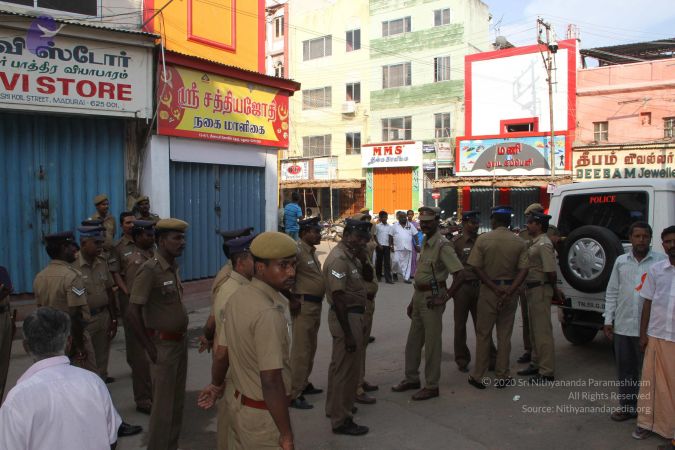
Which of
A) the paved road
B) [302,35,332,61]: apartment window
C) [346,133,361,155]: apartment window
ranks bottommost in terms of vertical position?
the paved road

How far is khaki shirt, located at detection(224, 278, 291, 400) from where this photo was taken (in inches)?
101

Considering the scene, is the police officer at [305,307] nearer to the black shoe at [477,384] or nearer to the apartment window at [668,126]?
the black shoe at [477,384]

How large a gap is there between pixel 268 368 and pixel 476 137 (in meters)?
26.9

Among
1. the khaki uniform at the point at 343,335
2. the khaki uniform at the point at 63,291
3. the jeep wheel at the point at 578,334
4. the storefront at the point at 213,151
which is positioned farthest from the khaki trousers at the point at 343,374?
the storefront at the point at 213,151

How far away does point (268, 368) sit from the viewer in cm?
253

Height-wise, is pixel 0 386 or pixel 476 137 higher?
pixel 476 137

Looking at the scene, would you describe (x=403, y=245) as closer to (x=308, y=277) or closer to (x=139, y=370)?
(x=308, y=277)

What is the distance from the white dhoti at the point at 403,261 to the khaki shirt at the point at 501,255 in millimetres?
7598

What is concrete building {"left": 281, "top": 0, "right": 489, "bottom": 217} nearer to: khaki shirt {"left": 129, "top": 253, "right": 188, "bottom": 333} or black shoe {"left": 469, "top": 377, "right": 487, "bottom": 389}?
black shoe {"left": 469, "top": 377, "right": 487, "bottom": 389}

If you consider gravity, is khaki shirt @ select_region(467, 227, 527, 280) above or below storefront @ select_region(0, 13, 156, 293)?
below

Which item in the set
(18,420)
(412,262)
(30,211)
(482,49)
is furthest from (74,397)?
(482,49)

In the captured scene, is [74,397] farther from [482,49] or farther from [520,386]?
[482,49]

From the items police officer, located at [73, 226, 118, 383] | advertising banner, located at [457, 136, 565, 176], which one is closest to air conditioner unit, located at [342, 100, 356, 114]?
advertising banner, located at [457, 136, 565, 176]

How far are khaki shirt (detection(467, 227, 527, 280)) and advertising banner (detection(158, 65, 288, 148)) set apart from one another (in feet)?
20.0
